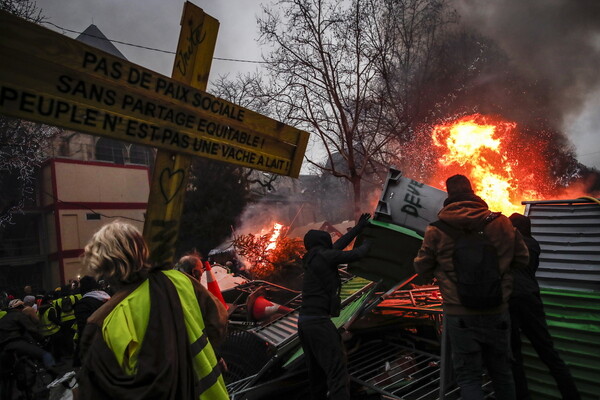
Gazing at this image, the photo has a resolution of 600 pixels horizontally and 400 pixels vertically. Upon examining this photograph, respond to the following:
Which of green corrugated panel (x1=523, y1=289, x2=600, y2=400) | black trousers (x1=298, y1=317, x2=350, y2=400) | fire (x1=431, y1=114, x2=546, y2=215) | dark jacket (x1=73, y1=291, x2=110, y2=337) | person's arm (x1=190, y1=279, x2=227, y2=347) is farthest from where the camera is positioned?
fire (x1=431, y1=114, x2=546, y2=215)

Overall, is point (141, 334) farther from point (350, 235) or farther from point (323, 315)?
point (350, 235)

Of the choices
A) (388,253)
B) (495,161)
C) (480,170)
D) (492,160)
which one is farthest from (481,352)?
(495,161)

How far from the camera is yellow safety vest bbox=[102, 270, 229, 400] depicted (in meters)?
1.68

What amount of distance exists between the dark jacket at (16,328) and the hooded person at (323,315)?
4551 millimetres

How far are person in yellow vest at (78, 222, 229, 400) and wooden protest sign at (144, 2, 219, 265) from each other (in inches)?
14.7

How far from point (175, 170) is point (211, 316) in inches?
36.9

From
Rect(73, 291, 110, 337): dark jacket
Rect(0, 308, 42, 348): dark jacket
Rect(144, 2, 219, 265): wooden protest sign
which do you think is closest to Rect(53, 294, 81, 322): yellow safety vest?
Rect(0, 308, 42, 348): dark jacket

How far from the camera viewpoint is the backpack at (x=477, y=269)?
2768 mm

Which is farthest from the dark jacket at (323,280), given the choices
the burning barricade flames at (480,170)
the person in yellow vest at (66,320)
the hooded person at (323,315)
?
the person in yellow vest at (66,320)

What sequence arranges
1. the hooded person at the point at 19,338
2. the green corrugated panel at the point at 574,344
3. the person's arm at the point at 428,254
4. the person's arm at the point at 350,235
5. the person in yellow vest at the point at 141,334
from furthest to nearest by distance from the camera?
the hooded person at the point at 19,338
the person's arm at the point at 350,235
the green corrugated panel at the point at 574,344
the person's arm at the point at 428,254
the person in yellow vest at the point at 141,334

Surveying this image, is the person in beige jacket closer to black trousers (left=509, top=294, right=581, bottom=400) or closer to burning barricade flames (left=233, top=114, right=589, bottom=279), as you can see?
black trousers (left=509, top=294, right=581, bottom=400)

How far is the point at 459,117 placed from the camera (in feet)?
53.6

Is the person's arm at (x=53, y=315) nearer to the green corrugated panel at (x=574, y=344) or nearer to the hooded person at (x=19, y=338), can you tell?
the hooded person at (x=19, y=338)

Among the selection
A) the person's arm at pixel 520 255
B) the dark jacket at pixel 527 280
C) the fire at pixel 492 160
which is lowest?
the dark jacket at pixel 527 280
